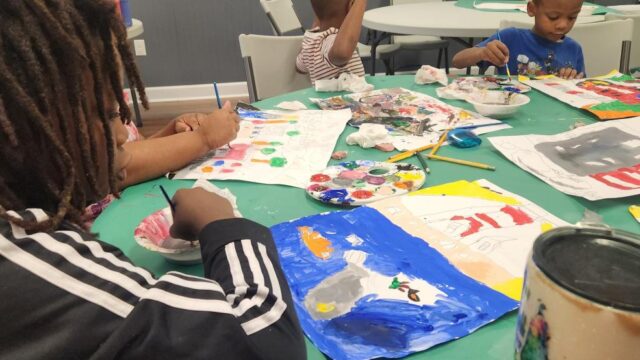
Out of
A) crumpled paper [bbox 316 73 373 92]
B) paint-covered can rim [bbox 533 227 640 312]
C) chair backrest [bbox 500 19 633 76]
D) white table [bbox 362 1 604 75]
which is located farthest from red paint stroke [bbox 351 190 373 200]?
white table [bbox 362 1 604 75]

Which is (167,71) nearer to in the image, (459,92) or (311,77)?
(311,77)

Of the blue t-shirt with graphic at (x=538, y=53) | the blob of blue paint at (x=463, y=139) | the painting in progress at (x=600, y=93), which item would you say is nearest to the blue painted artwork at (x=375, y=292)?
the blob of blue paint at (x=463, y=139)

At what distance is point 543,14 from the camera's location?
1.62 meters

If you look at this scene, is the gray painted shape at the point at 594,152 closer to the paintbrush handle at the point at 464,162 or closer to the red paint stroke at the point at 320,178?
the paintbrush handle at the point at 464,162

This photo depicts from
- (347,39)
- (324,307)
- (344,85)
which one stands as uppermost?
(347,39)

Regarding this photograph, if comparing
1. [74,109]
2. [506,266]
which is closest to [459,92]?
[506,266]

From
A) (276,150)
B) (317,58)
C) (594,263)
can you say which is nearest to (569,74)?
(317,58)

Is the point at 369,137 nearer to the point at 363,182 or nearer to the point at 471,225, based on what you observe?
the point at 363,182

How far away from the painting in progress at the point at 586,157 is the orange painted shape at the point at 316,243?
403 millimetres

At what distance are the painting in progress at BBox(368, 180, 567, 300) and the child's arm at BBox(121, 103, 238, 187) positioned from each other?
0.38 meters

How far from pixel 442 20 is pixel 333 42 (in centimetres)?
84

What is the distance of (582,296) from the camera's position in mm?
291

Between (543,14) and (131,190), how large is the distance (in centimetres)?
144

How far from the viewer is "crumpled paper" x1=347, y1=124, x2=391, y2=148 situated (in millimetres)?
984
